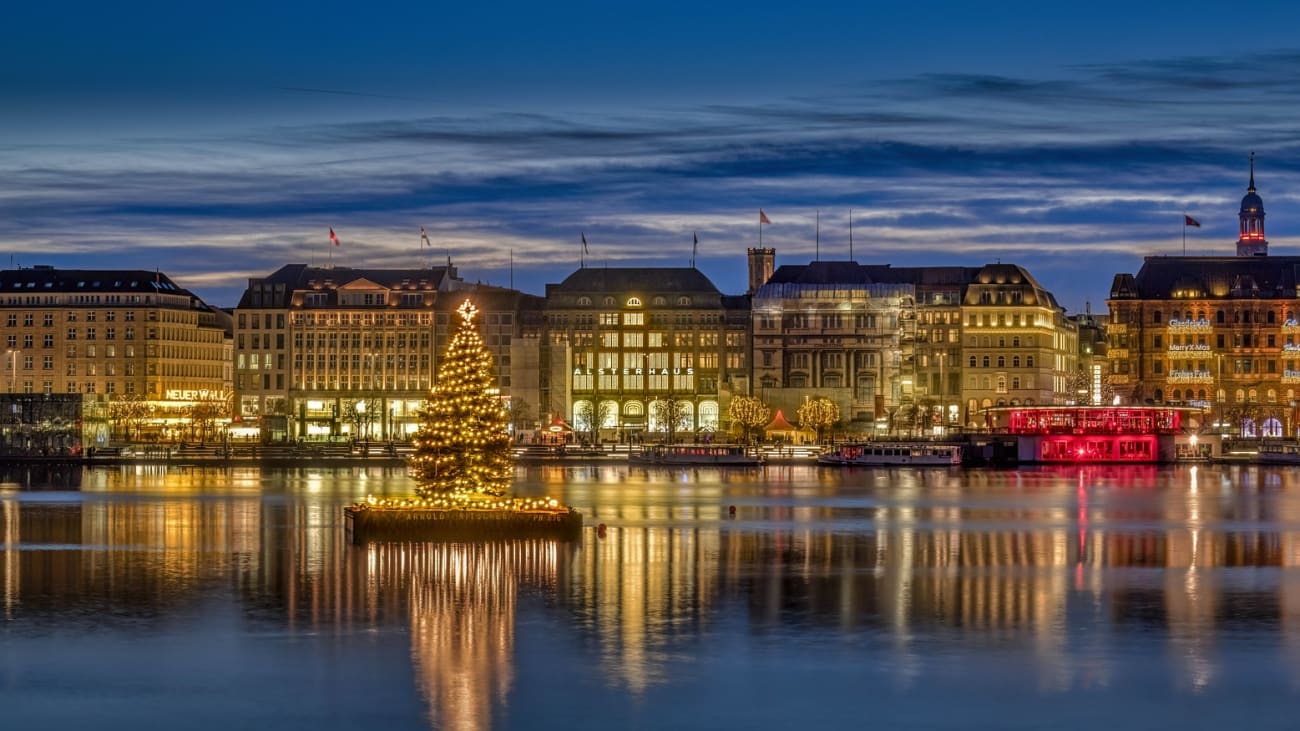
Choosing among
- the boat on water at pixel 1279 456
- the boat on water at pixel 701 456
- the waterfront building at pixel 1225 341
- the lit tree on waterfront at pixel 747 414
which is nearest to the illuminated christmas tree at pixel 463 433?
the boat on water at pixel 701 456

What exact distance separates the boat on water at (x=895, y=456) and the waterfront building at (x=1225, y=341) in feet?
149

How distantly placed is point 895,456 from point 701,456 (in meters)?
14.5

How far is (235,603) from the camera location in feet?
157

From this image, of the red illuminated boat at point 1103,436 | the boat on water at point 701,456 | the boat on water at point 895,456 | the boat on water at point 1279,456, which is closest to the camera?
the boat on water at point 701,456

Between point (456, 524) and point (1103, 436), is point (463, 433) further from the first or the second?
point (1103, 436)

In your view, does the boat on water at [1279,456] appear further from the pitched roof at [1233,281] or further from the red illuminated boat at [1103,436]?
the pitched roof at [1233,281]

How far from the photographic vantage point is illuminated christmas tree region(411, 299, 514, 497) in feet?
213

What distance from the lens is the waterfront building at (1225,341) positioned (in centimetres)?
19612

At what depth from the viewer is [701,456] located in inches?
6156

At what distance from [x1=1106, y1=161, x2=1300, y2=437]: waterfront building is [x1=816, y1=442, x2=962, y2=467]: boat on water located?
45.4 metres

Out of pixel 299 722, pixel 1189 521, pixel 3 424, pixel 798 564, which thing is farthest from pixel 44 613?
pixel 3 424

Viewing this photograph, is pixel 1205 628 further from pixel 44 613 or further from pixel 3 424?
pixel 3 424

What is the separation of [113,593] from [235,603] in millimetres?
3860

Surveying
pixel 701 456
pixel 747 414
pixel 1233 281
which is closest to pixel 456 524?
pixel 701 456
